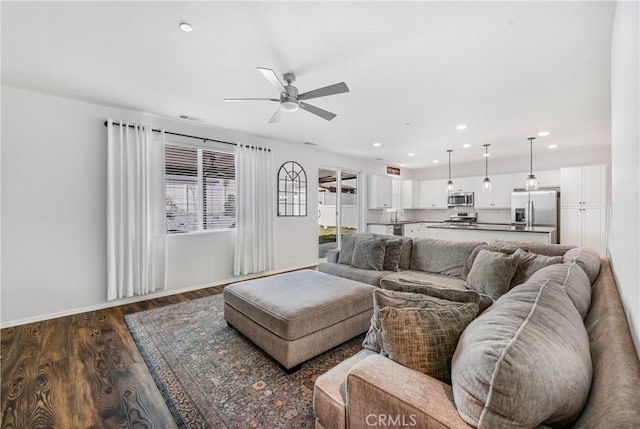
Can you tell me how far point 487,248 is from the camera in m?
2.96

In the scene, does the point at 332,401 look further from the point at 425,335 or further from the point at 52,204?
the point at 52,204

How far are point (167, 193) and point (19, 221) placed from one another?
5.03ft

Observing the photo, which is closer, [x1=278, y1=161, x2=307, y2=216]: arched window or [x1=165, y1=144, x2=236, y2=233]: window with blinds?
[x1=165, y1=144, x2=236, y2=233]: window with blinds

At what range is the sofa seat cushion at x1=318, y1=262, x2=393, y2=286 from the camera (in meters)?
3.24

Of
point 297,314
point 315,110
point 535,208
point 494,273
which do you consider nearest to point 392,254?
point 494,273

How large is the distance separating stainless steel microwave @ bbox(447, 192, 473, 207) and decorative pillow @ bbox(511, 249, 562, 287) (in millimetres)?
5120

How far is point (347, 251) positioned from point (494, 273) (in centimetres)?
184

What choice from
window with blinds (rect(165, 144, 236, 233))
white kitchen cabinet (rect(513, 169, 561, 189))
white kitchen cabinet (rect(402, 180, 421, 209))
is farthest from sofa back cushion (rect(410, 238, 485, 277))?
white kitchen cabinet (rect(402, 180, 421, 209))

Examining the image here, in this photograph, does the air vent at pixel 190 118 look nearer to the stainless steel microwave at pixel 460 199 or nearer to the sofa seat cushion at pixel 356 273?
the sofa seat cushion at pixel 356 273

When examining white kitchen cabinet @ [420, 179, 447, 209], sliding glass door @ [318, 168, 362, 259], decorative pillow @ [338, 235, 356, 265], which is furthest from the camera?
white kitchen cabinet @ [420, 179, 447, 209]

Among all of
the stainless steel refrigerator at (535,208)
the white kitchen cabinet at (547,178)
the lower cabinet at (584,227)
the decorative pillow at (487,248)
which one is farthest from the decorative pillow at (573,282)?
the white kitchen cabinet at (547,178)

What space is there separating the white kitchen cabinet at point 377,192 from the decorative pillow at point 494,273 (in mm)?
4576

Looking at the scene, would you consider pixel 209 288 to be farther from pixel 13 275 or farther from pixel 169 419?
pixel 169 419

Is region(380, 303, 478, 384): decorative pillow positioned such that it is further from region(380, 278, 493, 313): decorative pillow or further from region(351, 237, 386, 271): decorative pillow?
region(351, 237, 386, 271): decorative pillow
